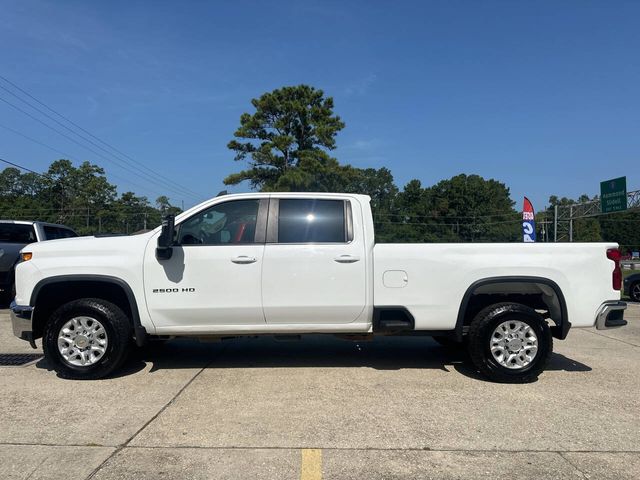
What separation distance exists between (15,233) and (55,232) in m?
0.83

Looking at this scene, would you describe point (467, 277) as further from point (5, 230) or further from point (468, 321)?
point (5, 230)

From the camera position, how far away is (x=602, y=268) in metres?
5.54

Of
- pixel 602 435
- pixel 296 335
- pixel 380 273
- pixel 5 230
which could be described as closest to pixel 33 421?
pixel 296 335

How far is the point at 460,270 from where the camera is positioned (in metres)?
5.49

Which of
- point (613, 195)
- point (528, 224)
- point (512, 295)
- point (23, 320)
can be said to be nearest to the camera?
point (23, 320)

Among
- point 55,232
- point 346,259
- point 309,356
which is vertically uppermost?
point 55,232

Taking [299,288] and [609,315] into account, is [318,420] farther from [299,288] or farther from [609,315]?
[609,315]

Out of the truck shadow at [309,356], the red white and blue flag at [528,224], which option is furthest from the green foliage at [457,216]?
the truck shadow at [309,356]

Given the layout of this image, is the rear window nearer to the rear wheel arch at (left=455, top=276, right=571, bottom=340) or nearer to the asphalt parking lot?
the asphalt parking lot

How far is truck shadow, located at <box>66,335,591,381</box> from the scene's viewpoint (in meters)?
6.14

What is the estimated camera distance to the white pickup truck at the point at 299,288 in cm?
541

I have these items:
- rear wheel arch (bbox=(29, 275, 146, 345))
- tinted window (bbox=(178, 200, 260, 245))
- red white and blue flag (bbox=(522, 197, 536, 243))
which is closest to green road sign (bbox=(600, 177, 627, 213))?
red white and blue flag (bbox=(522, 197, 536, 243))

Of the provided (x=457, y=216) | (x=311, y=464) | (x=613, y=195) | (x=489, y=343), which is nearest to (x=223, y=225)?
(x=311, y=464)

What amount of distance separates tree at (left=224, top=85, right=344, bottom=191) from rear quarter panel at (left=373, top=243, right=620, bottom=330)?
31903 mm
